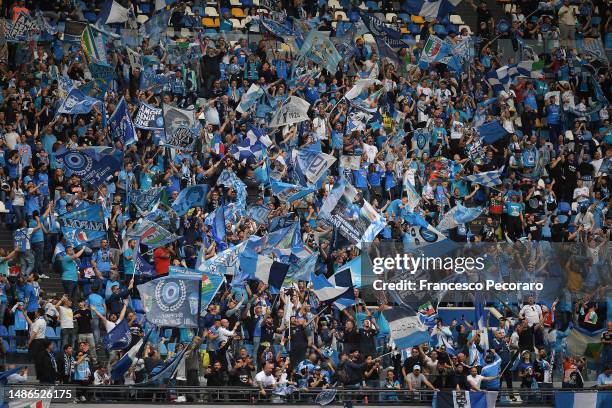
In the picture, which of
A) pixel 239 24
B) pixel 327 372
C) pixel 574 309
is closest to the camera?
pixel 327 372

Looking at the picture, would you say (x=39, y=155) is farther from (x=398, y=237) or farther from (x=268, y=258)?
(x=398, y=237)

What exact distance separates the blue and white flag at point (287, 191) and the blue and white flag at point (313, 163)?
54cm

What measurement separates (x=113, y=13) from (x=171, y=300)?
935 centimetres

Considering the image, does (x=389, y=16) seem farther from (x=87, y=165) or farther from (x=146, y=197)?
(x=87, y=165)

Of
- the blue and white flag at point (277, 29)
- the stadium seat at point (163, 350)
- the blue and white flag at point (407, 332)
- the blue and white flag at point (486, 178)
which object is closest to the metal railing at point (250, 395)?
the stadium seat at point (163, 350)

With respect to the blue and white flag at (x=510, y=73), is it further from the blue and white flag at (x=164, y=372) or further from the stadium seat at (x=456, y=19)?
the blue and white flag at (x=164, y=372)

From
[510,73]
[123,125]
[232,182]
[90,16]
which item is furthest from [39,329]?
[510,73]

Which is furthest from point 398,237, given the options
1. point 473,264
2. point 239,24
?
point 239,24

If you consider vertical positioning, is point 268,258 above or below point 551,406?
above

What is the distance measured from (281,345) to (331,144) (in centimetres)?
617

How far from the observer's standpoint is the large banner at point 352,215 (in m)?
28.7

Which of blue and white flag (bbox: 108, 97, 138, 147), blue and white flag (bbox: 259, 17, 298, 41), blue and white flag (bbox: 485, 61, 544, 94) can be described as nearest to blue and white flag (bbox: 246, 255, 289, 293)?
blue and white flag (bbox: 108, 97, 138, 147)

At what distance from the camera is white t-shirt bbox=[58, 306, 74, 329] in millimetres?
26375

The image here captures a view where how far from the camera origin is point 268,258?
27531 mm
